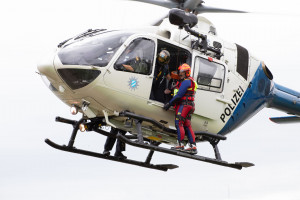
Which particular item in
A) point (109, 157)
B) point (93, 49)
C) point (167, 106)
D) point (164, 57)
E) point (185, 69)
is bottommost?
point (109, 157)

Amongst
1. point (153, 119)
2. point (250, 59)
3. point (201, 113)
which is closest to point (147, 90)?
point (153, 119)

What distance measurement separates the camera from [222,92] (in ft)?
44.9

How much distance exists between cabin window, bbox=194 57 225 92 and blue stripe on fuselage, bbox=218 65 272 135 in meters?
0.91

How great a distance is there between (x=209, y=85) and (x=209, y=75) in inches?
8.3

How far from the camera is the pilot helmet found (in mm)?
12609

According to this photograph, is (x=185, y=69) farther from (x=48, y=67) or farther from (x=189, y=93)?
(x=48, y=67)

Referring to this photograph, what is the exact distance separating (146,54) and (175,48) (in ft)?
2.95

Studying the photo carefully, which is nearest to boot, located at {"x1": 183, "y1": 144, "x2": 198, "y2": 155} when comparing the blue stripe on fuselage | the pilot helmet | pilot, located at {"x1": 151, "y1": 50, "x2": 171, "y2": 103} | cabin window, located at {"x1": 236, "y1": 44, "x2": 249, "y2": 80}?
pilot, located at {"x1": 151, "y1": 50, "x2": 171, "y2": 103}

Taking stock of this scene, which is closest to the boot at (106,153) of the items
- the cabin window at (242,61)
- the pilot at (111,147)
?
the pilot at (111,147)

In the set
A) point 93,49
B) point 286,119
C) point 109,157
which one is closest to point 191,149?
point 109,157

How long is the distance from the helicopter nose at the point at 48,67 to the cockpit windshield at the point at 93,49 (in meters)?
0.21

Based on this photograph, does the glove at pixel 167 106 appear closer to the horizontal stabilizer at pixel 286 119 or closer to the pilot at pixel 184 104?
the pilot at pixel 184 104

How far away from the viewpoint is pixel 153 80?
12844mm

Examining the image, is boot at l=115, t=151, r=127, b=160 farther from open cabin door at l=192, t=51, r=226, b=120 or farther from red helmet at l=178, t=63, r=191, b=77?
red helmet at l=178, t=63, r=191, b=77
